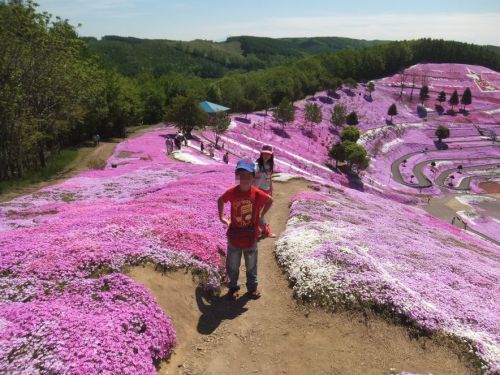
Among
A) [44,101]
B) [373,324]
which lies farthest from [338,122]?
[373,324]

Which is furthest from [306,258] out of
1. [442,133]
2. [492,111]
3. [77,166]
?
[492,111]

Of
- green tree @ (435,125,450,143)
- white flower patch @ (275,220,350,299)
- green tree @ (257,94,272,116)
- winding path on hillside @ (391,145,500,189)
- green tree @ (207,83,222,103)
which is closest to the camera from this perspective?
white flower patch @ (275,220,350,299)

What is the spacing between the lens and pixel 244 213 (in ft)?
40.4

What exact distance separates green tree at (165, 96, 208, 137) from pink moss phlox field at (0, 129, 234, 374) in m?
44.4

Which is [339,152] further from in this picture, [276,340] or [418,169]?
[276,340]

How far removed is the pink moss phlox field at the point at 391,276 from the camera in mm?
13070

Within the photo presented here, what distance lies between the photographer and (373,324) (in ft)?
41.1

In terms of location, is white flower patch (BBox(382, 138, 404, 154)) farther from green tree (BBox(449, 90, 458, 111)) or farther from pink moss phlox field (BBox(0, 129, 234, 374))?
pink moss phlox field (BBox(0, 129, 234, 374))

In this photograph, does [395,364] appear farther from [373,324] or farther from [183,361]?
[183,361]

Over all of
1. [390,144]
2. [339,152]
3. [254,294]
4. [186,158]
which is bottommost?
[390,144]

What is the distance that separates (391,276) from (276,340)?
6.16 m

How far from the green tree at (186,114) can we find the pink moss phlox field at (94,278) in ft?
146

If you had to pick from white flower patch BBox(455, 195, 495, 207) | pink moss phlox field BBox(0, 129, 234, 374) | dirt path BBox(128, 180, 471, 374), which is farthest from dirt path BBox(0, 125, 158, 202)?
white flower patch BBox(455, 195, 495, 207)

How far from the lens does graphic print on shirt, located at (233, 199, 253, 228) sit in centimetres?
1220
